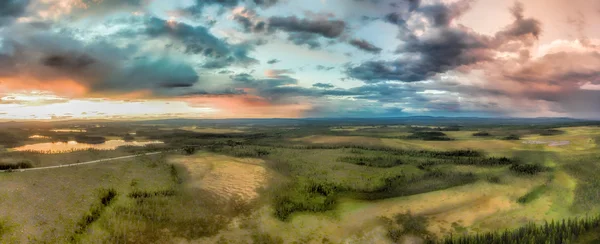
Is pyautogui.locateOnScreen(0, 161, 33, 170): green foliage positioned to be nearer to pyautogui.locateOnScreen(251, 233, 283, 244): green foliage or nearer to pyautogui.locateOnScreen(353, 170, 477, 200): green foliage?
pyautogui.locateOnScreen(251, 233, 283, 244): green foliage

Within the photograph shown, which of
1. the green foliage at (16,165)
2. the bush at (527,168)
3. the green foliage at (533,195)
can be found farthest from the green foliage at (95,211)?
the bush at (527,168)

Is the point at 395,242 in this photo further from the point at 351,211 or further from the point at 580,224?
the point at 580,224

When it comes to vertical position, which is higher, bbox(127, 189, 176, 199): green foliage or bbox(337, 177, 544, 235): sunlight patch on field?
bbox(127, 189, 176, 199): green foliage

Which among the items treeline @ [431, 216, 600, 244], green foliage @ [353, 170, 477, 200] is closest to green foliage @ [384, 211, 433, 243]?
treeline @ [431, 216, 600, 244]

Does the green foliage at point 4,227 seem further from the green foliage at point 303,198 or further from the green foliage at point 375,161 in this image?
the green foliage at point 375,161

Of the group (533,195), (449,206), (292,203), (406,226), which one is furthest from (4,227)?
(533,195)

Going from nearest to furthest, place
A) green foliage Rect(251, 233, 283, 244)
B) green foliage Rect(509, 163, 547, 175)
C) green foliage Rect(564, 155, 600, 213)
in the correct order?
green foliage Rect(251, 233, 283, 244)
green foliage Rect(564, 155, 600, 213)
green foliage Rect(509, 163, 547, 175)

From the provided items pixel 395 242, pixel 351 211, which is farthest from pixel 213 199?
pixel 395 242

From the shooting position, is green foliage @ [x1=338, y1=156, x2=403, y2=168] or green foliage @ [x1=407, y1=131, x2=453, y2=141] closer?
green foliage @ [x1=338, y1=156, x2=403, y2=168]
